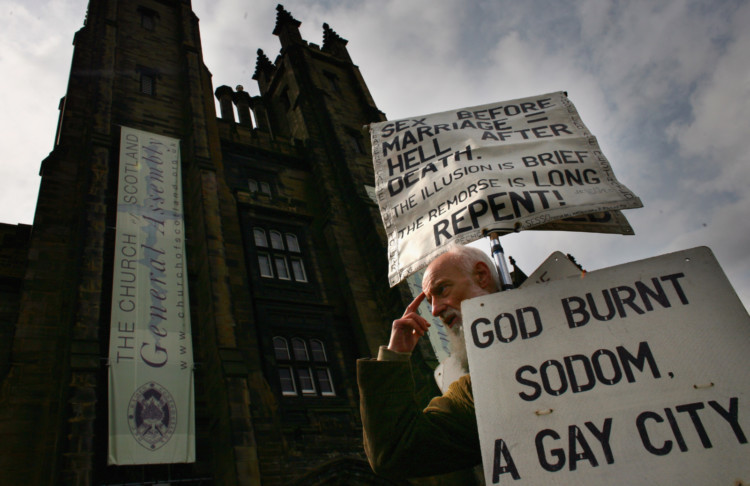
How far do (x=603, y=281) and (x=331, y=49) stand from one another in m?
25.6

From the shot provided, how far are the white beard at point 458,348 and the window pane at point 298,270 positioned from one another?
10841 millimetres

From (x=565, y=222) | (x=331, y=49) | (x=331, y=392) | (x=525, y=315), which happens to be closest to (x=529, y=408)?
(x=525, y=315)

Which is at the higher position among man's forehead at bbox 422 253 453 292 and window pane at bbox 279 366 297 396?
window pane at bbox 279 366 297 396

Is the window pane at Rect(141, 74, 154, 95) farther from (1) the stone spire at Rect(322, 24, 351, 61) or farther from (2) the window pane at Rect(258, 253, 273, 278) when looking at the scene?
(1) the stone spire at Rect(322, 24, 351, 61)

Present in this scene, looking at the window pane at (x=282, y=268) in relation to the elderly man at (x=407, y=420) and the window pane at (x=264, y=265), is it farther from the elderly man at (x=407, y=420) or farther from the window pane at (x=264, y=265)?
the elderly man at (x=407, y=420)

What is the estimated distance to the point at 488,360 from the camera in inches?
74.7

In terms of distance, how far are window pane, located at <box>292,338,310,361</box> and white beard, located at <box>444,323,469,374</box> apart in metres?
9.22

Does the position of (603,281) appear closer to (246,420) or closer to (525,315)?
(525,315)

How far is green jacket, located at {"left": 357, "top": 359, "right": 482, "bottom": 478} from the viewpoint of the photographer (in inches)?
82.0

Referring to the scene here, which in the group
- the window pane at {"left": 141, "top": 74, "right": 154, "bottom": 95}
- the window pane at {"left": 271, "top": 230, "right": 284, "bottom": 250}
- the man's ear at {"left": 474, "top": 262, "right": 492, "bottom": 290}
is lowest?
the man's ear at {"left": 474, "top": 262, "right": 492, "bottom": 290}

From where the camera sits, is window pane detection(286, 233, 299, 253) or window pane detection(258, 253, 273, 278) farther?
window pane detection(286, 233, 299, 253)

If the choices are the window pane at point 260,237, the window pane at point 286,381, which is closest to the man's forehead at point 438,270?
the window pane at point 286,381

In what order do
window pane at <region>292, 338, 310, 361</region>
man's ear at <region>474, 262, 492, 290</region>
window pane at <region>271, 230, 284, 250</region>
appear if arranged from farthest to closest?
window pane at <region>271, 230, 284, 250</region> < window pane at <region>292, 338, 310, 361</region> < man's ear at <region>474, 262, 492, 290</region>

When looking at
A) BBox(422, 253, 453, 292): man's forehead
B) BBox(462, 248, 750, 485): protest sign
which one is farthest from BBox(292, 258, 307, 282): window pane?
BBox(462, 248, 750, 485): protest sign
